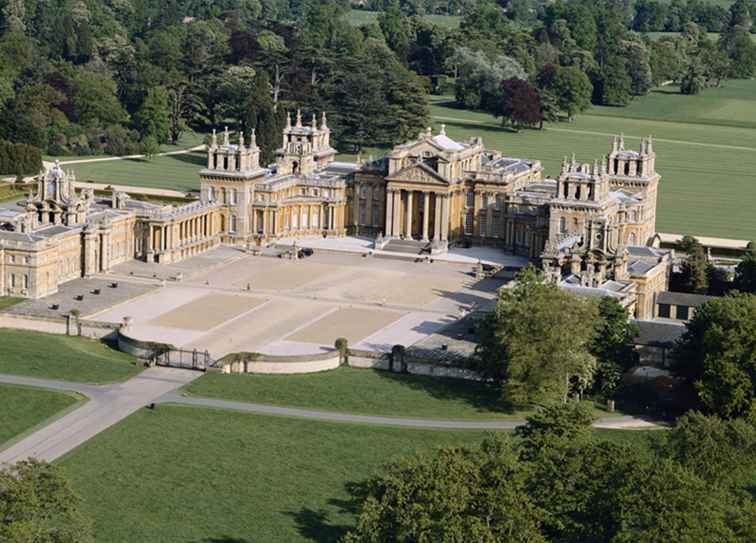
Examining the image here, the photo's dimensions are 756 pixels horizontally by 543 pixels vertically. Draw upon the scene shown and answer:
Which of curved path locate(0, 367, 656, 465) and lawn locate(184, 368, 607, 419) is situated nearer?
curved path locate(0, 367, 656, 465)

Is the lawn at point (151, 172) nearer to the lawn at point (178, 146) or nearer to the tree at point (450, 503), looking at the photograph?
the lawn at point (178, 146)

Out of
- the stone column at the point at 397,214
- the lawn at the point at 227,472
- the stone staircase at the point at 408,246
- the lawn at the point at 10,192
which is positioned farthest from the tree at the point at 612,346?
the lawn at the point at 10,192

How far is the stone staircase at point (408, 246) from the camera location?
100938 mm

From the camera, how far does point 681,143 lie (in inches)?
5792

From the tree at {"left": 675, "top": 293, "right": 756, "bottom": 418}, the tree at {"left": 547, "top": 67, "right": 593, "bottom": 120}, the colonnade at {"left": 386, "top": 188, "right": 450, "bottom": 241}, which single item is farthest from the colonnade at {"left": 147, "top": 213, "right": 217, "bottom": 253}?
the tree at {"left": 547, "top": 67, "right": 593, "bottom": 120}

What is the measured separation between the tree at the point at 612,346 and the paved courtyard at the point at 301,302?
404 inches

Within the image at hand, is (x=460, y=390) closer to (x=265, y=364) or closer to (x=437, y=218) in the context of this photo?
(x=265, y=364)

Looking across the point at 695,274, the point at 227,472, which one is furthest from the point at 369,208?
the point at 227,472

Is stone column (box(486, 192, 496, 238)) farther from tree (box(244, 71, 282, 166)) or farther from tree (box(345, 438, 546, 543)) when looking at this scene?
tree (box(345, 438, 546, 543))

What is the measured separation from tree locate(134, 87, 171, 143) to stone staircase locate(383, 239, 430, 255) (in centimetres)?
3906

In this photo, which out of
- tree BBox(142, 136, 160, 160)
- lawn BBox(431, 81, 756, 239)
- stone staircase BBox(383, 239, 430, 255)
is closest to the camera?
stone staircase BBox(383, 239, 430, 255)

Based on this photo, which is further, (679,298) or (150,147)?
(150,147)

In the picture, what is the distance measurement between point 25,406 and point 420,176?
135 feet

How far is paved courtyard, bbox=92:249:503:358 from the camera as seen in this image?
78750mm
